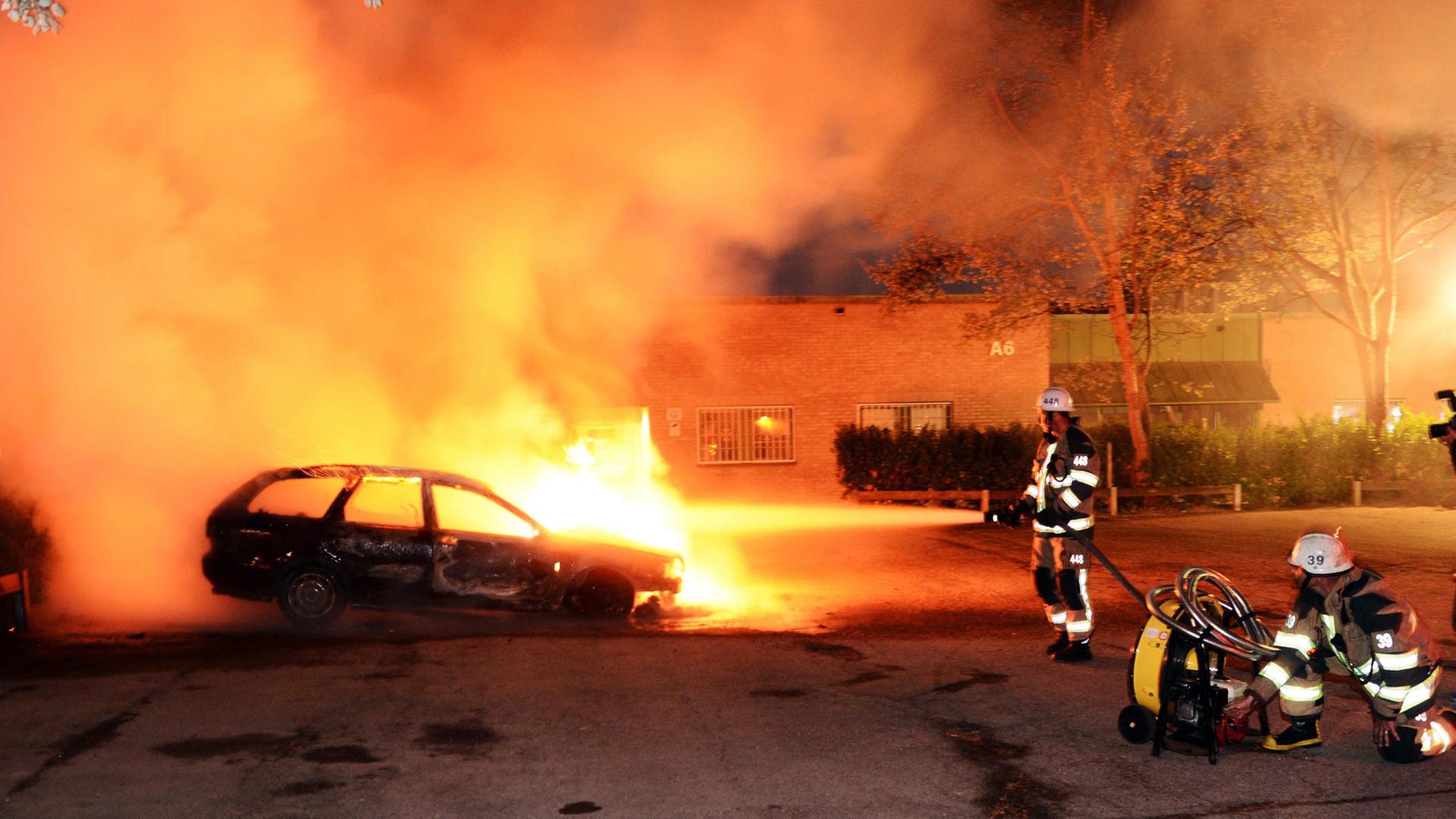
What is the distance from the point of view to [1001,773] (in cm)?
499

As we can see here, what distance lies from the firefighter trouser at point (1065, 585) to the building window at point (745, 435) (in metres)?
14.6

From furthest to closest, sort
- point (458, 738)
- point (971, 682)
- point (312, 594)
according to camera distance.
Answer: point (312, 594)
point (971, 682)
point (458, 738)

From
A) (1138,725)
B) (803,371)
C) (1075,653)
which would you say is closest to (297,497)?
(1075,653)

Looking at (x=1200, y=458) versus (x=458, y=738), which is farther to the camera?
(x=1200, y=458)

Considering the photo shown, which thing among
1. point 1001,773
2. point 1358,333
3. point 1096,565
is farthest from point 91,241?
point 1358,333

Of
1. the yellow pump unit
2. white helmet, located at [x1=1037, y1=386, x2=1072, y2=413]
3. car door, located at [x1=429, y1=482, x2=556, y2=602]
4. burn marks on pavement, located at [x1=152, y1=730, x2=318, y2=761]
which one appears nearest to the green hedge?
car door, located at [x1=429, y1=482, x2=556, y2=602]

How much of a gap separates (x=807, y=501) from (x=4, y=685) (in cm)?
1637

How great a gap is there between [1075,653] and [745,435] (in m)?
15.0

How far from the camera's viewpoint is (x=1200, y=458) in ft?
62.8

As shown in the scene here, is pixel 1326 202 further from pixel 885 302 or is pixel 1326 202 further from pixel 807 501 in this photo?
pixel 807 501

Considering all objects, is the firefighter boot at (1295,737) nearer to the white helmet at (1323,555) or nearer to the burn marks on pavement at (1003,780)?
the white helmet at (1323,555)

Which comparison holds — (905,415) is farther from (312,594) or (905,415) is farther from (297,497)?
(312,594)

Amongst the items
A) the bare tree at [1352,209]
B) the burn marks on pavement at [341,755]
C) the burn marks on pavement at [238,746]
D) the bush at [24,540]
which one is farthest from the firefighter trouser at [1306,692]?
the bare tree at [1352,209]

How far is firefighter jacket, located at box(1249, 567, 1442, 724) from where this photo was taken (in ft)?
16.4
